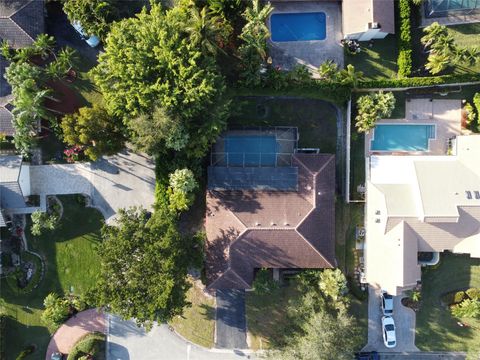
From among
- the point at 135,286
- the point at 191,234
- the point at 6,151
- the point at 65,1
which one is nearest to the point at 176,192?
the point at 191,234

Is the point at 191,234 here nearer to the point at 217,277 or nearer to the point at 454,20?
the point at 217,277

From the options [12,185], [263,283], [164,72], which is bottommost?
[263,283]

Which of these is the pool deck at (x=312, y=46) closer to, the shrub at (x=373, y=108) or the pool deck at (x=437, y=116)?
the shrub at (x=373, y=108)

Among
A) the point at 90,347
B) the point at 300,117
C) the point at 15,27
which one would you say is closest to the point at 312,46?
the point at 300,117

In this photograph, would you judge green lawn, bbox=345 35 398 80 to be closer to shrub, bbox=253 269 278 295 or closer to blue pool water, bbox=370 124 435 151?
blue pool water, bbox=370 124 435 151

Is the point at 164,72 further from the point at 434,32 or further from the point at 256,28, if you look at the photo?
the point at 434,32

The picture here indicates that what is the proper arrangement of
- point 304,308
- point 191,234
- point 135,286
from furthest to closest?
point 191,234, point 304,308, point 135,286
